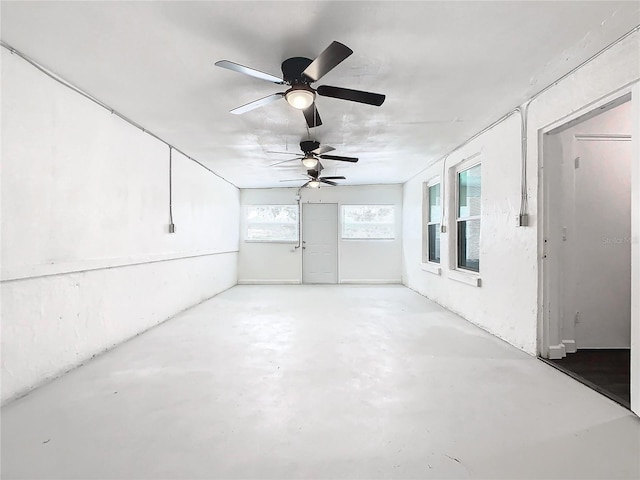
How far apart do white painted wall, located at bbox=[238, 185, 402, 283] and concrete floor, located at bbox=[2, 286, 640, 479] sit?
4.30 m

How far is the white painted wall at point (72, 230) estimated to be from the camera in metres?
2.21

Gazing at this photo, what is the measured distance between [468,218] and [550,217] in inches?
62.1

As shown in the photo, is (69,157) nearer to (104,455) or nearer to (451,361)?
(104,455)

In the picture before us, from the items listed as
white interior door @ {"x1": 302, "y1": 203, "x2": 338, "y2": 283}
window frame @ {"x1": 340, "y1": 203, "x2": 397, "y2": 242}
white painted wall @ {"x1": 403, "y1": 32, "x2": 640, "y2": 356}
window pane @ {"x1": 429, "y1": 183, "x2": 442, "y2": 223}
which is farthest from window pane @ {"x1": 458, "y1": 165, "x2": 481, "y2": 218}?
white interior door @ {"x1": 302, "y1": 203, "x2": 338, "y2": 283}

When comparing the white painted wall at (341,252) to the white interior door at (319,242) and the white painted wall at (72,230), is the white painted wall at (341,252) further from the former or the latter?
the white painted wall at (72,230)

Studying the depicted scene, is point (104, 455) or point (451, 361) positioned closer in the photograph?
point (104, 455)

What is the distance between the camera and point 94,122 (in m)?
2.97

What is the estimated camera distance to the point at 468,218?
14.7ft

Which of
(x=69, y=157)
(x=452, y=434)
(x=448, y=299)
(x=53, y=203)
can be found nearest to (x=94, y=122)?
(x=69, y=157)

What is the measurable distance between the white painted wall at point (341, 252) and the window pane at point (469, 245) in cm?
285

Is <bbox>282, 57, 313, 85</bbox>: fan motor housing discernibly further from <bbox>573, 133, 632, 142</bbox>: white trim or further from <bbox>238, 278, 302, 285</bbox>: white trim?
<bbox>238, 278, 302, 285</bbox>: white trim

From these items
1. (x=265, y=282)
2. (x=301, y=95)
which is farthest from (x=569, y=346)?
(x=265, y=282)

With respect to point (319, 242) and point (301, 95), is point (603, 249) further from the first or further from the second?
point (319, 242)

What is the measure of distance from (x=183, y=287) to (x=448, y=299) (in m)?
4.10
